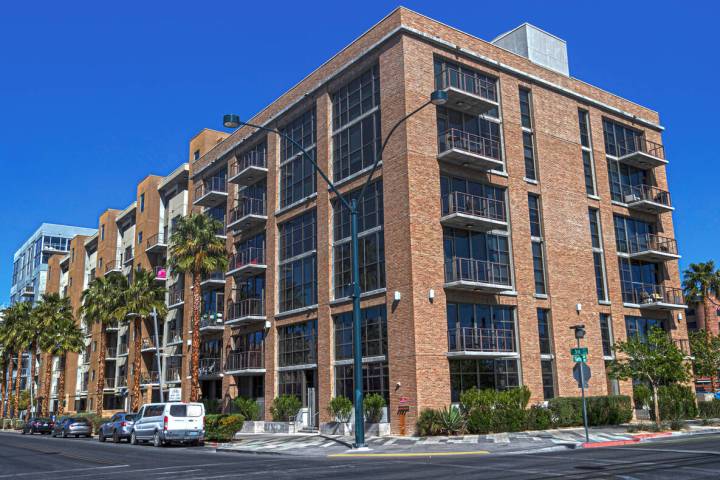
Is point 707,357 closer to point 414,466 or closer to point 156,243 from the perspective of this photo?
point 414,466

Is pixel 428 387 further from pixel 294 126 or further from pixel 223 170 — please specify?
pixel 223 170

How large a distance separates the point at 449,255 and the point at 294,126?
15.0 metres

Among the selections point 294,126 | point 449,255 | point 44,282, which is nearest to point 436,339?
point 449,255

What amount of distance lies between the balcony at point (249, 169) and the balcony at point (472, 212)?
608 inches

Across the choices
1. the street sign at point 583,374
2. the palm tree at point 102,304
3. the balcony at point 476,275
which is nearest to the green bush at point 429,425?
the balcony at point 476,275

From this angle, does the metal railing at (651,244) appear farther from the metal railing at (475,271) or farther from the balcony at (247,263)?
the balcony at (247,263)

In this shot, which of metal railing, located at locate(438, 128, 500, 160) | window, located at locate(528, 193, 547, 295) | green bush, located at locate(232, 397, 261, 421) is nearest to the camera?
metal railing, located at locate(438, 128, 500, 160)

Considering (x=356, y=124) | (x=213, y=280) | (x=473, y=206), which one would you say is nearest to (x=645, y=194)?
(x=473, y=206)

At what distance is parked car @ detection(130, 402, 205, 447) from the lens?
28.5 m

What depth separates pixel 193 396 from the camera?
36.6 m

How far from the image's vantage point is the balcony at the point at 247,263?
4159 centimetres

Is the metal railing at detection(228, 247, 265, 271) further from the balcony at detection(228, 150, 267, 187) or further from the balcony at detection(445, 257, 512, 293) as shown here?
the balcony at detection(445, 257, 512, 293)

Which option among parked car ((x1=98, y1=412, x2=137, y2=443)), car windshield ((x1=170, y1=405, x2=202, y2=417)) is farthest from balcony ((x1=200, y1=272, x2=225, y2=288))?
car windshield ((x1=170, y1=405, x2=202, y2=417))

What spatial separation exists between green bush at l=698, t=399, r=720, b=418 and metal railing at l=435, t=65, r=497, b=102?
65.6 feet
